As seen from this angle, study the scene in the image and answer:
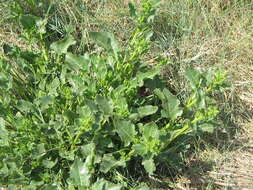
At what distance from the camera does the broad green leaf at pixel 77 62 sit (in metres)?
1.96

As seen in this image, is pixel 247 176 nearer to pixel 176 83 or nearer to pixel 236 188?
pixel 236 188

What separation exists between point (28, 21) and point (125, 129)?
2.55 feet

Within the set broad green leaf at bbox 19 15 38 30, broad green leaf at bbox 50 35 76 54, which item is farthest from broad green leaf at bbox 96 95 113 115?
broad green leaf at bbox 19 15 38 30

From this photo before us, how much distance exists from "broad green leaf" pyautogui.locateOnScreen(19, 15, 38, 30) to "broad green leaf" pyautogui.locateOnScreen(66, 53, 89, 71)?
0.25 m

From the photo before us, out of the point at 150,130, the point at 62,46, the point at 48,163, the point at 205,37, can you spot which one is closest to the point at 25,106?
the point at 48,163

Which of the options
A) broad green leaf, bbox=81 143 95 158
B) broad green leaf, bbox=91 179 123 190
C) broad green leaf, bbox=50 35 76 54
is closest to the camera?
broad green leaf, bbox=91 179 123 190

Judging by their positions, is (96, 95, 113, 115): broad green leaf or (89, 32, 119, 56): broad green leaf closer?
(96, 95, 113, 115): broad green leaf

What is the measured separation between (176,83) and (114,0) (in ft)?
2.38

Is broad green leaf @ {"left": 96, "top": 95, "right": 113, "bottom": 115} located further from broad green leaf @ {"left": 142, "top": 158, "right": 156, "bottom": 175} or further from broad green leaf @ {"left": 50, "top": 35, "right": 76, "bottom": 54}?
broad green leaf @ {"left": 50, "top": 35, "right": 76, "bottom": 54}

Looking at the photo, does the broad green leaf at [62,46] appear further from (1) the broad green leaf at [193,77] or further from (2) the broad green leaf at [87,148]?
(1) the broad green leaf at [193,77]

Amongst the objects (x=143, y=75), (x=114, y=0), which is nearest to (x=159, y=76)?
(x=143, y=75)

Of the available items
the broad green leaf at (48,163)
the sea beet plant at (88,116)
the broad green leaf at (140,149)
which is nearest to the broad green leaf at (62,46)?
the sea beet plant at (88,116)

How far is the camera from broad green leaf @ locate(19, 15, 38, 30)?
2.00 m

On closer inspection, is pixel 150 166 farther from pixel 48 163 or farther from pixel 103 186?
pixel 48 163
